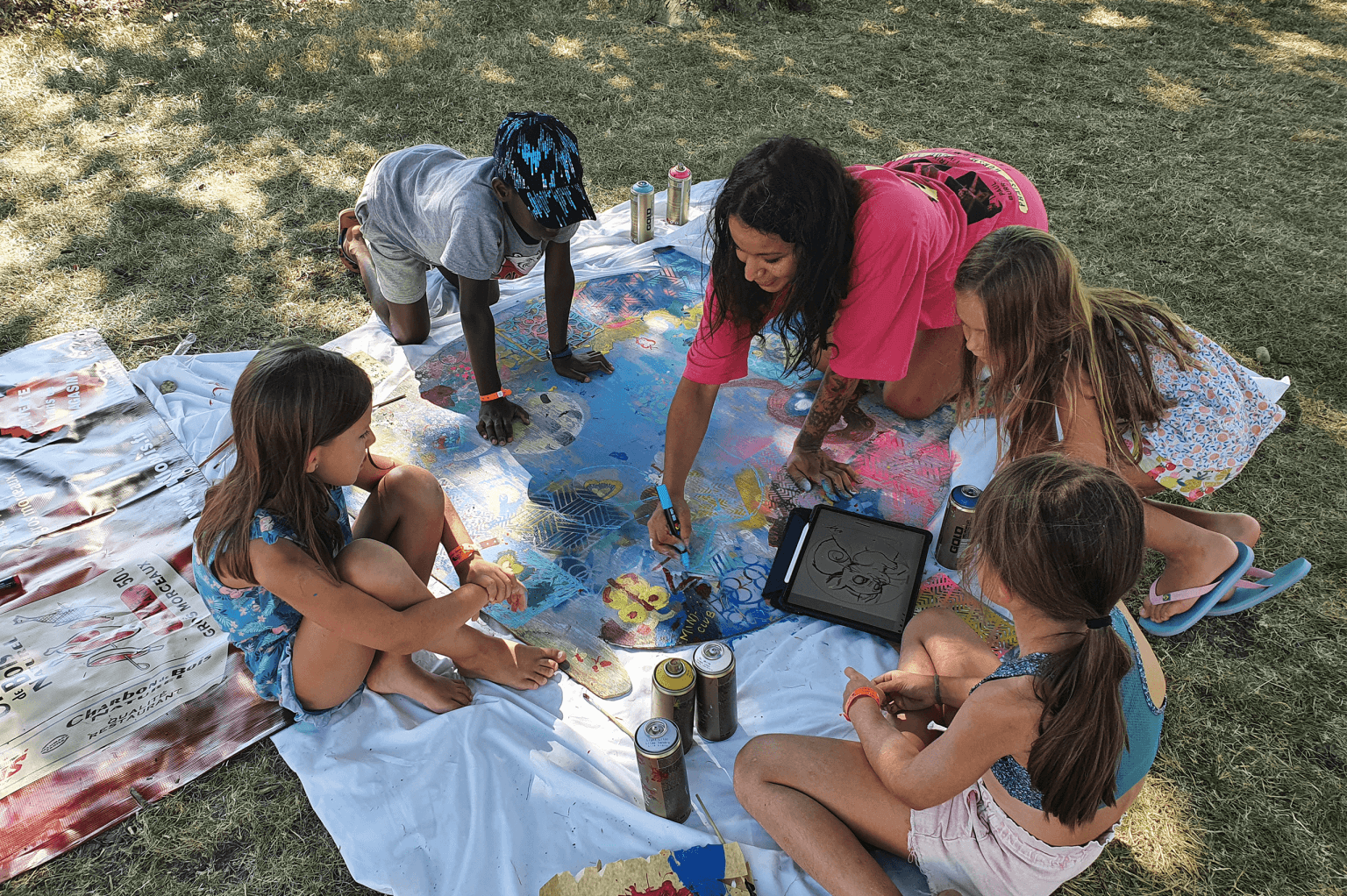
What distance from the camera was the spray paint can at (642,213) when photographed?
3959 mm

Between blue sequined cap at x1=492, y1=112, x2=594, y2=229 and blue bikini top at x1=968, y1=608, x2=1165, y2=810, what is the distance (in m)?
2.09

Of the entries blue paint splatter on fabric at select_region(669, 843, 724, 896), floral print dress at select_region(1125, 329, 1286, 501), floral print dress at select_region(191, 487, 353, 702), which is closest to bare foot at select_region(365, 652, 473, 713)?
floral print dress at select_region(191, 487, 353, 702)

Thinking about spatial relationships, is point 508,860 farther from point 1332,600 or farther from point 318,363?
point 1332,600

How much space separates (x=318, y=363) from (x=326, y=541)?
46cm

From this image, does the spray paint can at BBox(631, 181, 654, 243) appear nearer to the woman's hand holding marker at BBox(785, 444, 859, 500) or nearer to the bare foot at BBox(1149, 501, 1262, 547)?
the woman's hand holding marker at BBox(785, 444, 859, 500)

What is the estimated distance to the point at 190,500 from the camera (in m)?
2.78

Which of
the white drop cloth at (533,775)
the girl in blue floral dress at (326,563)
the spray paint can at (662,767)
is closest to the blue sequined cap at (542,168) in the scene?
the girl in blue floral dress at (326,563)

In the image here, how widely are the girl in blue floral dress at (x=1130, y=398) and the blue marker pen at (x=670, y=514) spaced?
1.04m

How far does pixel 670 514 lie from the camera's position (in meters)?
2.59

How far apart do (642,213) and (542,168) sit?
1225mm

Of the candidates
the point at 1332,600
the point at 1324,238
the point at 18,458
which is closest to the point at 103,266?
the point at 18,458

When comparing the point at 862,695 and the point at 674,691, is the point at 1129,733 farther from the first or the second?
the point at 674,691

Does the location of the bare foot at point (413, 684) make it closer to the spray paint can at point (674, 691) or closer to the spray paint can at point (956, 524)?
the spray paint can at point (674, 691)

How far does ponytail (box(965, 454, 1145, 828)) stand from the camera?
140cm
